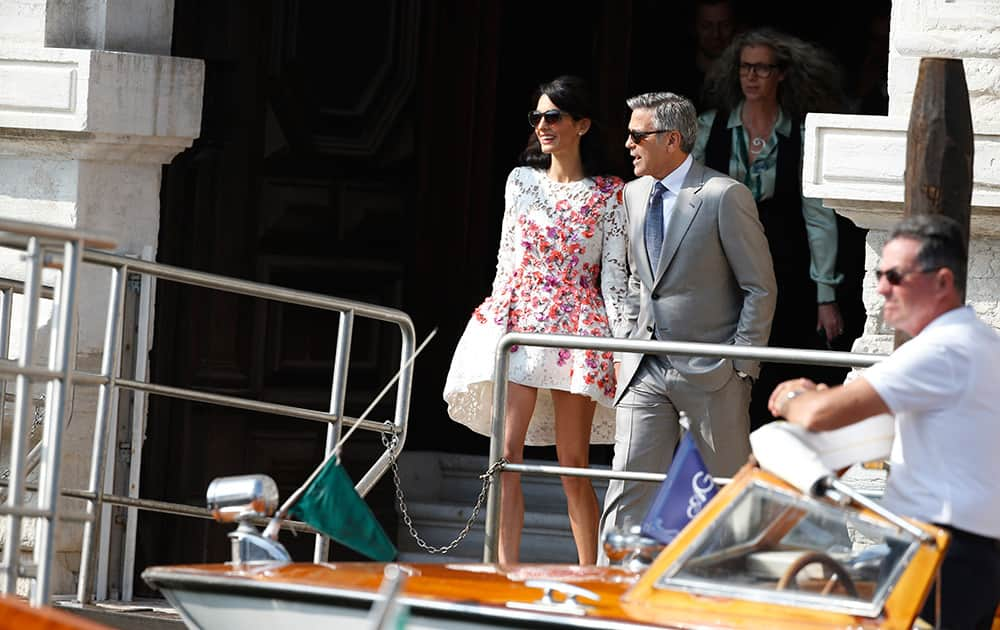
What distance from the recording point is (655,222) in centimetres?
715

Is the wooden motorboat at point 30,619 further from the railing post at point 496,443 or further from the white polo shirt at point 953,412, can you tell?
the railing post at point 496,443

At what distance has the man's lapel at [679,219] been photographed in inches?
278

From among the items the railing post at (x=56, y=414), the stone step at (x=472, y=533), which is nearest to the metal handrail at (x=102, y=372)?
the railing post at (x=56, y=414)

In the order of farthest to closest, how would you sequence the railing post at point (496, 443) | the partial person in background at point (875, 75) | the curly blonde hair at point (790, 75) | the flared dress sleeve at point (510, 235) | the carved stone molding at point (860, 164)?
the partial person in background at point (875, 75) → the curly blonde hair at point (790, 75) → the flared dress sleeve at point (510, 235) → the carved stone molding at point (860, 164) → the railing post at point (496, 443)

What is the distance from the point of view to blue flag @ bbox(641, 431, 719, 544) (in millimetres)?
5160

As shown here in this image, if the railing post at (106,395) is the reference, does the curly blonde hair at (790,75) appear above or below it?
above

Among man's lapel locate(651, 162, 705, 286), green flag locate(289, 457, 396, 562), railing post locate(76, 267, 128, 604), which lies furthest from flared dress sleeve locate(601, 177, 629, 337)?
green flag locate(289, 457, 396, 562)

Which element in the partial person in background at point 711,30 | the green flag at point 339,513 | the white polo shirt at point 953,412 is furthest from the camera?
the partial person in background at point 711,30

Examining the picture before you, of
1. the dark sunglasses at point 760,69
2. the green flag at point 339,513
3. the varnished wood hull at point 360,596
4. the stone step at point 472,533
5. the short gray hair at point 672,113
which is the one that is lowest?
the stone step at point 472,533

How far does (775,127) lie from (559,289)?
1238mm

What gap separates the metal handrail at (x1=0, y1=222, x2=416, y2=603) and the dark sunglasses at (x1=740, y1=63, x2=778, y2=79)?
5.99 feet

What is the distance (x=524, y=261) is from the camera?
24.3ft

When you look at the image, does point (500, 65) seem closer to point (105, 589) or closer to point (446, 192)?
point (446, 192)

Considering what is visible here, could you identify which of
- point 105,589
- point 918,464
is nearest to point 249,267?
point 105,589
